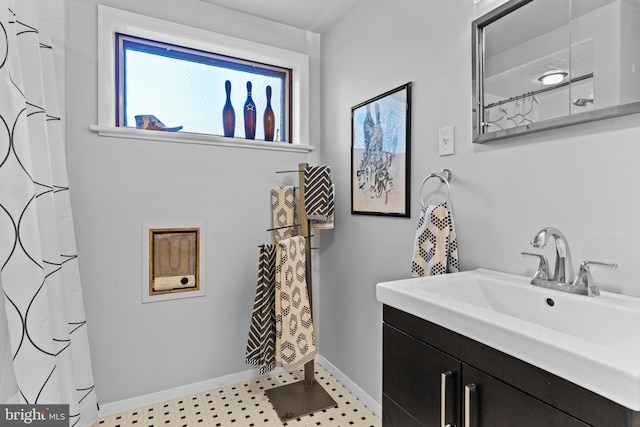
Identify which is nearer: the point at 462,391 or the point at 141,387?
the point at 462,391

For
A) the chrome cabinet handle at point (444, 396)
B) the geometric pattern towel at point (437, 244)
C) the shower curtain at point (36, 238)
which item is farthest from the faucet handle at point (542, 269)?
the shower curtain at point (36, 238)

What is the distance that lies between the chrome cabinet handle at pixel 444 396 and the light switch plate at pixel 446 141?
894 mm

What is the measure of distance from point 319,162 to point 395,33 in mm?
981

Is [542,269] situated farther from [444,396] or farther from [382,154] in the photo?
[382,154]

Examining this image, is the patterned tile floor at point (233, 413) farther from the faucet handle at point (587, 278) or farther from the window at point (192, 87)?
the window at point (192, 87)

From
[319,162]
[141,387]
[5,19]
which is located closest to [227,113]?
[319,162]

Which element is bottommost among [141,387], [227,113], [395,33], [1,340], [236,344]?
[141,387]

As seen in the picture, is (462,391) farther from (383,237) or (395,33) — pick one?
(395,33)

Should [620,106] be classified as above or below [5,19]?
below

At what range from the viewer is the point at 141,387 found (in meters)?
1.94

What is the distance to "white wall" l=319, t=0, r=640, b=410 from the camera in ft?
3.18

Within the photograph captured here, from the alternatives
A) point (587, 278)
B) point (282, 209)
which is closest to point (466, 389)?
point (587, 278)

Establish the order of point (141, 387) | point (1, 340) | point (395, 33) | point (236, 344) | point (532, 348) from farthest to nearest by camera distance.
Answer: point (236, 344) < point (141, 387) < point (395, 33) < point (1, 340) < point (532, 348)

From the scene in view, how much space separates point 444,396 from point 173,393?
68.1 inches
